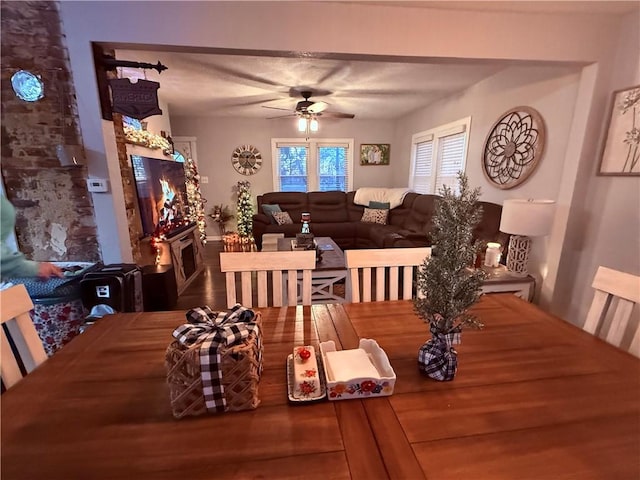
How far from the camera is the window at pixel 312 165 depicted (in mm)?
5949

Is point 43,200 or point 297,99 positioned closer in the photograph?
point 43,200

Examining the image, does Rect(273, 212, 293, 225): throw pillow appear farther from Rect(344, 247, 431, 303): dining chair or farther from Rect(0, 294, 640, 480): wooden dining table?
Rect(0, 294, 640, 480): wooden dining table

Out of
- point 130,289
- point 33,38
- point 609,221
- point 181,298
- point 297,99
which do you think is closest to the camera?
point 33,38

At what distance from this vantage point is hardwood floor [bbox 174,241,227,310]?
3.12 m

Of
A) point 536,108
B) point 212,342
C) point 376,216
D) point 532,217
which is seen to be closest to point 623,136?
point 532,217

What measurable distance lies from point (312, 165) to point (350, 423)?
18.7 feet

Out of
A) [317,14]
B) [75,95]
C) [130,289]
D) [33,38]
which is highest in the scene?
[317,14]

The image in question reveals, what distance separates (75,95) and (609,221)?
3.70m

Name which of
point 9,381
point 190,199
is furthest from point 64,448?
point 190,199

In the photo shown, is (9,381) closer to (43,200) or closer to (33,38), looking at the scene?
(43,200)

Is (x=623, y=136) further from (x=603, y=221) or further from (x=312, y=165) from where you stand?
(x=312, y=165)

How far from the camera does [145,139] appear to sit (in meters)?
3.42

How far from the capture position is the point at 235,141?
5734mm

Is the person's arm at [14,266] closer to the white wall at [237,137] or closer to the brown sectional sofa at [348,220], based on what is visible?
the brown sectional sofa at [348,220]
